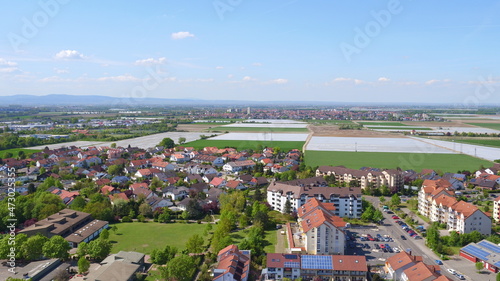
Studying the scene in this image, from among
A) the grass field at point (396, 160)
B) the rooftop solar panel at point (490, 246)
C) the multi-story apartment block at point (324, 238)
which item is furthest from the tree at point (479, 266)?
the grass field at point (396, 160)

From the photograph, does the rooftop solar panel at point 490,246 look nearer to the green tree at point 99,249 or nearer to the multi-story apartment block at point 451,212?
the multi-story apartment block at point 451,212

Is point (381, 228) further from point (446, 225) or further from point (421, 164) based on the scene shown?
point (421, 164)

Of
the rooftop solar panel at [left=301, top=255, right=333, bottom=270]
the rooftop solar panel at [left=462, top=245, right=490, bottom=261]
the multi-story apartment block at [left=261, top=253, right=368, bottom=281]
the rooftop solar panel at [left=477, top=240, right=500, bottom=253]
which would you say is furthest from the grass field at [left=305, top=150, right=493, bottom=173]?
the multi-story apartment block at [left=261, top=253, right=368, bottom=281]

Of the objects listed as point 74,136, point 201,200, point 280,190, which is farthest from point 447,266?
point 74,136

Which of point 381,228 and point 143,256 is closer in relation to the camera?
point 143,256

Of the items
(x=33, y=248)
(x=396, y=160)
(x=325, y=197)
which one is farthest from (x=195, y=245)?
(x=396, y=160)
